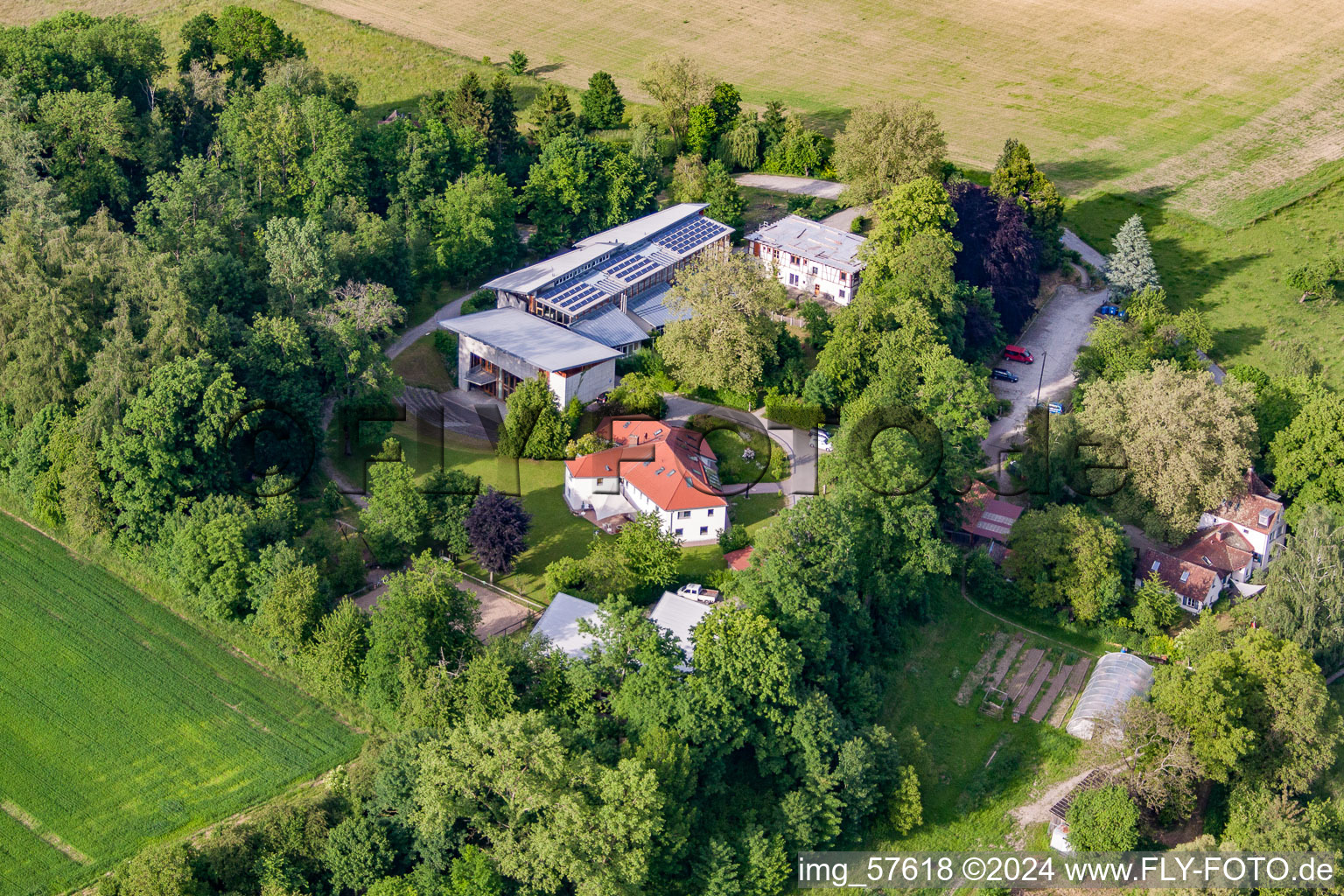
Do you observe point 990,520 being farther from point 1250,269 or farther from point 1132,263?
point 1250,269

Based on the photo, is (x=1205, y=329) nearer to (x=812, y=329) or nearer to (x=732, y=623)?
(x=812, y=329)

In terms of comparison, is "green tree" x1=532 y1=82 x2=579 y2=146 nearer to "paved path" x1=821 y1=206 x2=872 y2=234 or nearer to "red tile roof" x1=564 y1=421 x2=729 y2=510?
"paved path" x1=821 y1=206 x2=872 y2=234

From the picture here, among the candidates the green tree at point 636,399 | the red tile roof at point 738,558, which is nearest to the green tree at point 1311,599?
the red tile roof at point 738,558

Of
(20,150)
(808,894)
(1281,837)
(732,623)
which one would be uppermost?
(20,150)

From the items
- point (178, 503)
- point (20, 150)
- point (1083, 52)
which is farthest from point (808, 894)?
point (1083, 52)

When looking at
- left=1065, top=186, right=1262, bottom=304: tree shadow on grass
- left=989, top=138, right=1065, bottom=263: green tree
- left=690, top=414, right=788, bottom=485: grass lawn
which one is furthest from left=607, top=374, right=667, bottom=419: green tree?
left=1065, top=186, right=1262, bottom=304: tree shadow on grass

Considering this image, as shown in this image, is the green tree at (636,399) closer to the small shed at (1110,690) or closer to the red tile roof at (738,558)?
the red tile roof at (738,558)

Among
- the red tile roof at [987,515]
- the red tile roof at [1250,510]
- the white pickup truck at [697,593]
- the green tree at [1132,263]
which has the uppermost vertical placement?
the green tree at [1132,263]
